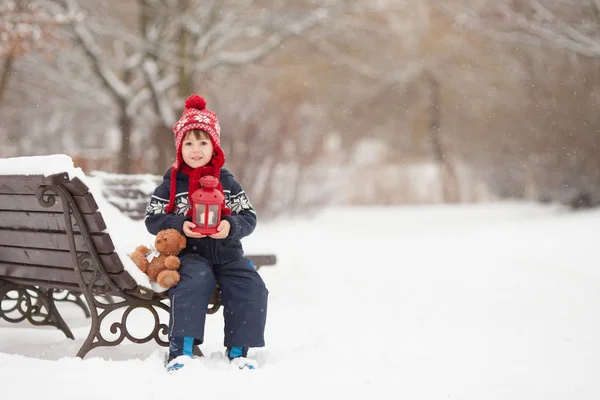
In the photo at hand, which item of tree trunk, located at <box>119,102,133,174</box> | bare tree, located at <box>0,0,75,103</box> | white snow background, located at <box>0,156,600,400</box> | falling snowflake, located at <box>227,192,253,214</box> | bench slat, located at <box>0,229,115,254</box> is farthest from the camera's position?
tree trunk, located at <box>119,102,133,174</box>

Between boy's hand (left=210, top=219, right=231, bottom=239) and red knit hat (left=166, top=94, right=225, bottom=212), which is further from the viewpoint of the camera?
red knit hat (left=166, top=94, right=225, bottom=212)

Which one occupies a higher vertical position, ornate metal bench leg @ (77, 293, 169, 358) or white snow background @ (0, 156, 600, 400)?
ornate metal bench leg @ (77, 293, 169, 358)

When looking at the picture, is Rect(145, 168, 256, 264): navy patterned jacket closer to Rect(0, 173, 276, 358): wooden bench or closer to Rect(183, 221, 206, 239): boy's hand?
Rect(183, 221, 206, 239): boy's hand

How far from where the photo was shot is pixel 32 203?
11.8ft

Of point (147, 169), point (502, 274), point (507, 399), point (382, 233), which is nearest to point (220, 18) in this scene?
point (147, 169)

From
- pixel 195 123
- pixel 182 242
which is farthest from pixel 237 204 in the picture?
pixel 195 123

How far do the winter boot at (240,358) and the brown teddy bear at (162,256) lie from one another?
1.49ft

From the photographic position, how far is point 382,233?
499 inches

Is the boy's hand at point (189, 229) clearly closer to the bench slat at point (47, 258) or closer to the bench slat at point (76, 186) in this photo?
the bench slat at point (47, 258)

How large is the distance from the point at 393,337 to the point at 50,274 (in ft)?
6.83

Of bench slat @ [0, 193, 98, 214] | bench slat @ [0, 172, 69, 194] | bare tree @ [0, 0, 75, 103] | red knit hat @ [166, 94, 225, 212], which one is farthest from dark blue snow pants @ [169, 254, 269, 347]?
bare tree @ [0, 0, 75, 103]

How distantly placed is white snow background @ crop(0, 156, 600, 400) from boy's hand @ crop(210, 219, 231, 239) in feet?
1.63

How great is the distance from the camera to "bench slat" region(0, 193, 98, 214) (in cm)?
333

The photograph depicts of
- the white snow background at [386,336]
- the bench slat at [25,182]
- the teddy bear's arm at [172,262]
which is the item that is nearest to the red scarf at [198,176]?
the teddy bear's arm at [172,262]
